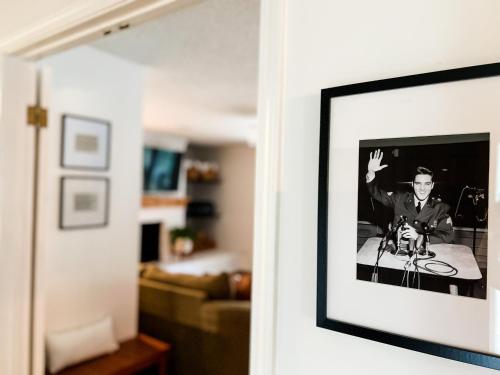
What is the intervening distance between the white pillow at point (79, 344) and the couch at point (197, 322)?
1.84ft

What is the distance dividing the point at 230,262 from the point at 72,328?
15.9 feet

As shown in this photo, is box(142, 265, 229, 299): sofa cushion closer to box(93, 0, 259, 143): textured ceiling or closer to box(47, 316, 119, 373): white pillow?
box(47, 316, 119, 373): white pillow

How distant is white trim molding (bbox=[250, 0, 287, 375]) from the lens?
80 cm

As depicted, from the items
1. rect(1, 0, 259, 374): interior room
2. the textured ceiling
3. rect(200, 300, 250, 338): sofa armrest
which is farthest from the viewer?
rect(200, 300, 250, 338): sofa armrest

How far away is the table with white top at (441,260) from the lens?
592 millimetres

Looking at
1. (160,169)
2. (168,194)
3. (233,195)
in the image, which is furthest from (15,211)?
(233,195)

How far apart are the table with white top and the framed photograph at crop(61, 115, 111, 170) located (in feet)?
6.50

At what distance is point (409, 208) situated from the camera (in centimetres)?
64

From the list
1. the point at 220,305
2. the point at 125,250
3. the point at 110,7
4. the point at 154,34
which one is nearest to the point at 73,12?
the point at 110,7

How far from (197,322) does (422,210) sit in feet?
7.84

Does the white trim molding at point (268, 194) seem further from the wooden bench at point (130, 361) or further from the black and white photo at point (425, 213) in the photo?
the wooden bench at point (130, 361)

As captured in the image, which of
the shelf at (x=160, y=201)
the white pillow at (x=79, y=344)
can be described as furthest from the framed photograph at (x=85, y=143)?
the shelf at (x=160, y=201)

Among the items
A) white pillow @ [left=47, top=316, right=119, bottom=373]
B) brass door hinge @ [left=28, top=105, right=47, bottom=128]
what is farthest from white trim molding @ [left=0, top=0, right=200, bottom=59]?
white pillow @ [left=47, top=316, right=119, bottom=373]

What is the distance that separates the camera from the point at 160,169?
6.16m
